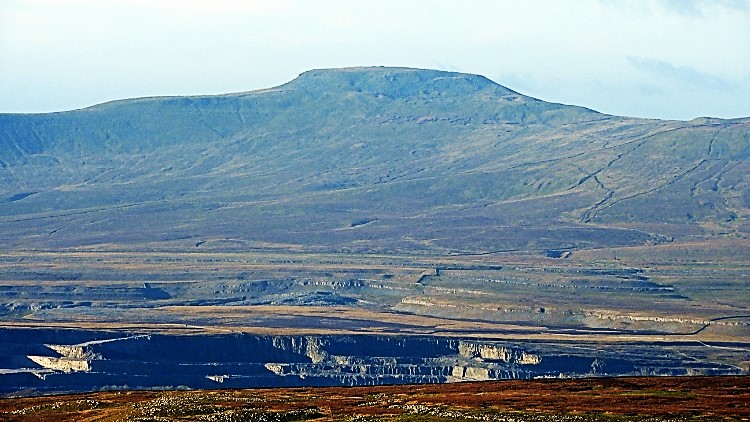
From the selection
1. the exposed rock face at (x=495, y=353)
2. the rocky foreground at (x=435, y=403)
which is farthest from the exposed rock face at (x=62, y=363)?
the rocky foreground at (x=435, y=403)

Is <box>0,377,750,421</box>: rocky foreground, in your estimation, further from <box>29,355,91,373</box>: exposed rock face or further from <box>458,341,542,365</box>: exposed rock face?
<box>458,341,542,365</box>: exposed rock face

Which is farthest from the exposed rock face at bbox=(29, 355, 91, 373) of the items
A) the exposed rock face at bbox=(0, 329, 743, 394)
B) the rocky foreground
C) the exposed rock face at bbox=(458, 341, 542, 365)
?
the rocky foreground

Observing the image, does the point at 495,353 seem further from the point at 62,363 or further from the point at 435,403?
the point at 435,403

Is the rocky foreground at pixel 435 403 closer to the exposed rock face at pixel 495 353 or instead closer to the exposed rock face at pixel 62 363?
the exposed rock face at pixel 62 363

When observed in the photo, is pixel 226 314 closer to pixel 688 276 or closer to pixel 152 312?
pixel 152 312

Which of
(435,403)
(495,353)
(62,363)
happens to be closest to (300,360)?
(495,353)

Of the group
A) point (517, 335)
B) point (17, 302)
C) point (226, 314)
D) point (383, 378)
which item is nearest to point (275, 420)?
point (383, 378)
